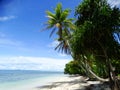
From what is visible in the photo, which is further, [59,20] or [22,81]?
[22,81]

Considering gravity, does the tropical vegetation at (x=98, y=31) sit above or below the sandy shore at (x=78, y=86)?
above

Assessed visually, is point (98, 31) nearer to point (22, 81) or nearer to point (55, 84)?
point (55, 84)

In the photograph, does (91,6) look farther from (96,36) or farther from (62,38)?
(62,38)

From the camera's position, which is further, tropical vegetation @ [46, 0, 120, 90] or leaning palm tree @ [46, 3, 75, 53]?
leaning palm tree @ [46, 3, 75, 53]

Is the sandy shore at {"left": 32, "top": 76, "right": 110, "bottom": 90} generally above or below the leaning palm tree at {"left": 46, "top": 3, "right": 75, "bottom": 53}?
below

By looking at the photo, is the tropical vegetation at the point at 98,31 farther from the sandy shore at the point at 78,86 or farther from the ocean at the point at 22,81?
the ocean at the point at 22,81

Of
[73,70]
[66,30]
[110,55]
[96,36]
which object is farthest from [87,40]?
[73,70]

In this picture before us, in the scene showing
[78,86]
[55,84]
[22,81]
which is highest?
[22,81]

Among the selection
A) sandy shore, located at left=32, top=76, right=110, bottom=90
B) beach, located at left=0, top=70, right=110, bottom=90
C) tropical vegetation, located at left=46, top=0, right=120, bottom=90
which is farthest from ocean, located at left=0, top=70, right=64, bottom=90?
tropical vegetation, located at left=46, top=0, right=120, bottom=90

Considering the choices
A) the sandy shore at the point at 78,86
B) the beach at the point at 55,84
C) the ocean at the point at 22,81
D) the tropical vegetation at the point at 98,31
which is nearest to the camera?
the tropical vegetation at the point at 98,31

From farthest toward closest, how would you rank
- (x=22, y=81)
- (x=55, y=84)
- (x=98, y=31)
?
(x=22, y=81) → (x=55, y=84) → (x=98, y=31)

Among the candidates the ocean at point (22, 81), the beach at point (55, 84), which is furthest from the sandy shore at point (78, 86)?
the ocean at point (22, 81)

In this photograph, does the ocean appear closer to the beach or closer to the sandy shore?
the beach

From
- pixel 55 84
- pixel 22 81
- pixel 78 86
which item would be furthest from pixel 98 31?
pixel 22 81
